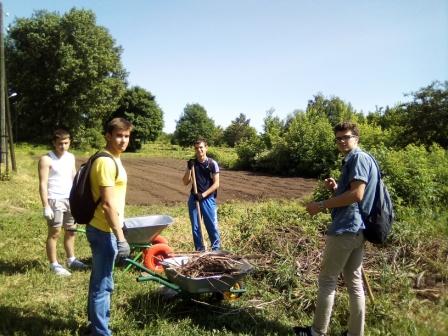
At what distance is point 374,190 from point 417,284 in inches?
63.9

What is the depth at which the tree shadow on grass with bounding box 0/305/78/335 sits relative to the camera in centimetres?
343

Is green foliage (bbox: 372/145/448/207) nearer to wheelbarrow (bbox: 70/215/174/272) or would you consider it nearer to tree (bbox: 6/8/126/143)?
wheelbarrow (bbox: 70/215/174/272)

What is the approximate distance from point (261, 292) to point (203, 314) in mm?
701

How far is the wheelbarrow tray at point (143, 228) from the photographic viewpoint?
15.4 ft

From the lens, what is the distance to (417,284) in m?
4.06

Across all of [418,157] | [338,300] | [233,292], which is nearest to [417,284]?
[338,300]

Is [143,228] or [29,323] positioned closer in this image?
[29,323]

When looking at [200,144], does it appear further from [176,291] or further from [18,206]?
[18,206]

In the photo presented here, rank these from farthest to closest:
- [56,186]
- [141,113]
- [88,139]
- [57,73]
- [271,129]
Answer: [141,113] < [88,139] < [57,73] < [271,129] < [56,186]

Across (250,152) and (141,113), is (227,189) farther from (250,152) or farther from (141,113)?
(141,113)

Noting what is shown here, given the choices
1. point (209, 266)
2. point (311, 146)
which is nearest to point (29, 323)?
point (209, 266)

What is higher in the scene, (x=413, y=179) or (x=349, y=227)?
(x=413, y=179)

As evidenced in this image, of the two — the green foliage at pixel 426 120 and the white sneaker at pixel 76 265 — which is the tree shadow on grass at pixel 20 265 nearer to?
the white sneaker at pixel 76 265

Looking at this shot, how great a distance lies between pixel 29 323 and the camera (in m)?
3.58
